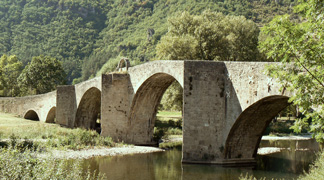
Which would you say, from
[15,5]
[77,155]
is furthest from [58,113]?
[15,5]

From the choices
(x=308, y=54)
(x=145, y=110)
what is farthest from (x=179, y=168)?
(x=308, y=54)

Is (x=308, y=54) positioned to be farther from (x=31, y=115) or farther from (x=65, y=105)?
(x=31, y=115)

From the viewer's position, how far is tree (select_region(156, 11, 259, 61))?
2772cm

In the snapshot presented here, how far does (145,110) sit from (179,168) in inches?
314

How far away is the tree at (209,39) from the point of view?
2772 centimetres

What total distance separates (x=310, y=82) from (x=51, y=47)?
3269 inches

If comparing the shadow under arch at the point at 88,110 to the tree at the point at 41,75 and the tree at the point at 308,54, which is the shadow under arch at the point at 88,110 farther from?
the tree at the point at 308,54

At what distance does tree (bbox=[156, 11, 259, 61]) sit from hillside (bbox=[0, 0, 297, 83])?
129 feet

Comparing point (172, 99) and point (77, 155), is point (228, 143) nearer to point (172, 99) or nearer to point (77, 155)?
point (77, 155)

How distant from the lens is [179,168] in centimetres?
1524

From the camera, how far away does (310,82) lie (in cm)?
738

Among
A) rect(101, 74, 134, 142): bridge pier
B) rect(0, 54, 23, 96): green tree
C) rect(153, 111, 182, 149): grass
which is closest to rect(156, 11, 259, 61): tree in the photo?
rect(153, 111, 182, 149): grass

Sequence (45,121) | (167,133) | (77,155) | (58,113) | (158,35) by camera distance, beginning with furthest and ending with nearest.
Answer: (158,35) → (45,121) → (58,113) → (167,133) → (77,155)

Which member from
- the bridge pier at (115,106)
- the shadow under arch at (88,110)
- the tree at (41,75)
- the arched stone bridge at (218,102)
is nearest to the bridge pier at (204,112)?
the arched stone bridge at (218,102)
